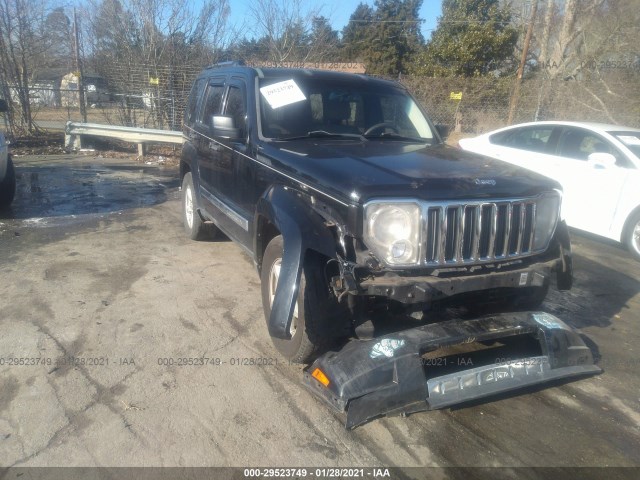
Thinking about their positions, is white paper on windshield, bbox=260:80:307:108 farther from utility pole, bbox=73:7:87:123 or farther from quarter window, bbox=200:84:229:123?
utility pole, bbox=73:7:87:123

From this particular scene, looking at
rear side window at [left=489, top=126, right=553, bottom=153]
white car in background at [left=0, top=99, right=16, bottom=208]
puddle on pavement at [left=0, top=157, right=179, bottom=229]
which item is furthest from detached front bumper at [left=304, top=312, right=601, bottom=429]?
white car in background at [left=0, top=99, right=16, bottom=208]

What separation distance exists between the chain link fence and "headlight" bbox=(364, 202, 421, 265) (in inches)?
454

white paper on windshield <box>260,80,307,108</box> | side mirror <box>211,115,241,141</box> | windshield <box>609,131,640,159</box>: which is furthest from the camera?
windshield <box>609,131,640,159</box>

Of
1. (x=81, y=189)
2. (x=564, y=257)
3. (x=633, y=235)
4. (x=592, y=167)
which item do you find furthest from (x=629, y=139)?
(x=81, y=189)

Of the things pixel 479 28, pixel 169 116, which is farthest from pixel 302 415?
pixel 479 28

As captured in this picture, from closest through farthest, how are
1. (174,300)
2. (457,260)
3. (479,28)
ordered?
(457,260) < (174,300) < (479,28)

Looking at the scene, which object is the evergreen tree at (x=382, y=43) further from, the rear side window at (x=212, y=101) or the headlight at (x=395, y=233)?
the headlight at (x=395, y=233)

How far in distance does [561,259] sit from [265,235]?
220 cm

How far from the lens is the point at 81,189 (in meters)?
9.37

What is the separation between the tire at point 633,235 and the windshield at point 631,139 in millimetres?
884

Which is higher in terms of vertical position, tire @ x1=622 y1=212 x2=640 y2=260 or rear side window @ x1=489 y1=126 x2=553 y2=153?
rear side window @ x1=489 y1=126 x2=553 y2=153

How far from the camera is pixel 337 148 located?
158 inches

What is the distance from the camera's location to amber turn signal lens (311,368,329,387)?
120 inches

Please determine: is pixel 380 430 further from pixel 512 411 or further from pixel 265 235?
pixel 265 235
